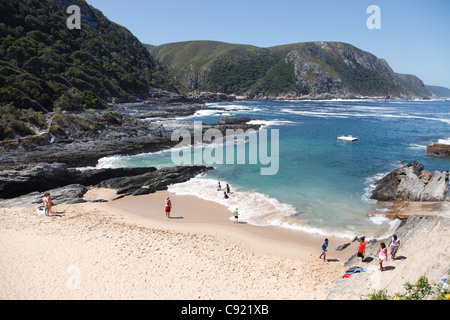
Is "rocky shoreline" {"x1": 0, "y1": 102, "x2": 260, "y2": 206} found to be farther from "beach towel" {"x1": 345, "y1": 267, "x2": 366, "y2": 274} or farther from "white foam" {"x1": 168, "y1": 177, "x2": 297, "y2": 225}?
"beach towel" {"x1": 345, "y1": 267, "x2": 366, "y2": 274}

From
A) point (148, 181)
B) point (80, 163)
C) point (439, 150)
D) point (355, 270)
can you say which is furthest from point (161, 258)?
point (439, 150)

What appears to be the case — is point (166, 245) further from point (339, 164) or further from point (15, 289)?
point (339, 164)

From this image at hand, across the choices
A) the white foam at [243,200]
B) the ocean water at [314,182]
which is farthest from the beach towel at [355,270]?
the white foam at [243,200]

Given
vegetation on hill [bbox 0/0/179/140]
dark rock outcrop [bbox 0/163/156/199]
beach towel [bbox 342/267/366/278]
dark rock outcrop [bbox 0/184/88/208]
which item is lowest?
beach towel [bbox 342/267/366/278]

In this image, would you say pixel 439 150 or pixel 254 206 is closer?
pixel 254 206

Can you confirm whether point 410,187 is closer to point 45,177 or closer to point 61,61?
point 45,177

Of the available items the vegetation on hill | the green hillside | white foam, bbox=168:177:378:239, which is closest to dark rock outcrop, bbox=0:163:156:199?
white foam, bbox=168:177:378:239

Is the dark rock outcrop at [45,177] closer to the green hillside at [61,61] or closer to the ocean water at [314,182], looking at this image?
the ocean water at [314,182]
